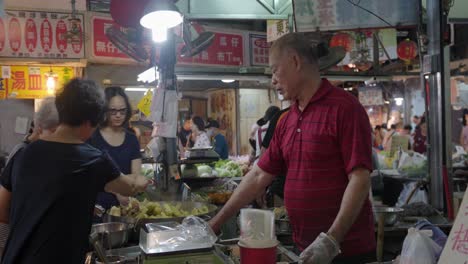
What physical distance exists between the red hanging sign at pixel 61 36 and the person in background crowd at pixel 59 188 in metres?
7.07

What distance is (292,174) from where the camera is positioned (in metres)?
2.63

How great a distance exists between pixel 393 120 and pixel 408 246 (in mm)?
18818

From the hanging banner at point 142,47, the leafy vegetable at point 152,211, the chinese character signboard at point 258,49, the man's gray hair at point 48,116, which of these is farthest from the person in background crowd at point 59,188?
the chinese character signboard at point 258,49

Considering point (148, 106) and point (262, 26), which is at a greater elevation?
point (262, 26)

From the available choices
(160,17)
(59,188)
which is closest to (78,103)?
(59,188)

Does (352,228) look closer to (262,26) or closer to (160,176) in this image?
(160,176)

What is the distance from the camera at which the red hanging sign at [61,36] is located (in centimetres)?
877

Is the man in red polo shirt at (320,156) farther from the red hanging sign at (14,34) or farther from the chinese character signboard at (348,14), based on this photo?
the red hanging sign at (14,34)

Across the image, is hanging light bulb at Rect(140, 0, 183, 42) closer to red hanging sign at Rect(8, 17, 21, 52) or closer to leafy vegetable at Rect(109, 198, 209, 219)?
leafy vegetable at Rect(109, 198, 209, 219)

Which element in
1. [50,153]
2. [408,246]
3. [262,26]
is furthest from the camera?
[262,26]

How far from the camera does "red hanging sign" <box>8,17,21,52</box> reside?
8562 mm

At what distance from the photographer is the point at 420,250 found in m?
1.87

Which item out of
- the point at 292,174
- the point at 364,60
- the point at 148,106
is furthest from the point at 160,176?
the point at 364,60

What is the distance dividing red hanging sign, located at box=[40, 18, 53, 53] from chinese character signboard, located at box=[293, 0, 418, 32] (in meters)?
5.91
